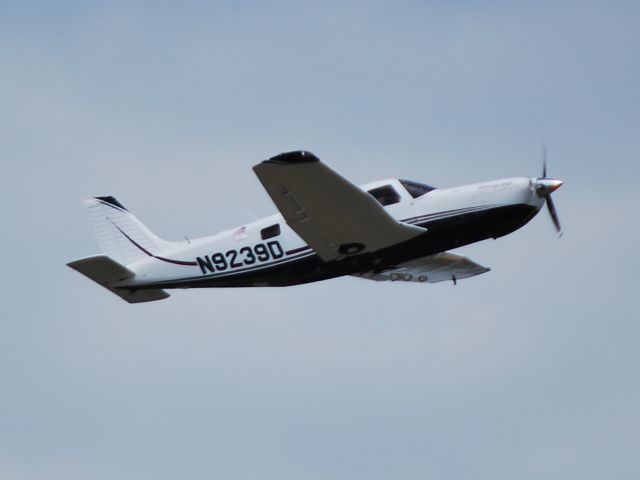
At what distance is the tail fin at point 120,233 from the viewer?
2941 cm

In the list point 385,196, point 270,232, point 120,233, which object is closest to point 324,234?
point 385,196

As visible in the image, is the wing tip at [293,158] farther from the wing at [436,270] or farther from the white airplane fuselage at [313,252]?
the wing at [436,270]

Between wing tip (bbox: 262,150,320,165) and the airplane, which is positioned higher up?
wing tip (bbox: 262,150,320,165)

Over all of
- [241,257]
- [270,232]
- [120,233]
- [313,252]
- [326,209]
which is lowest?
[313,252]

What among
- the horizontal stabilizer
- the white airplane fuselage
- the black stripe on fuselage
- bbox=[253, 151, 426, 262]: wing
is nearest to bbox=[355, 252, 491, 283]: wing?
the black stripe on fuselage

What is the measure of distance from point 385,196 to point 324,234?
5.88ft

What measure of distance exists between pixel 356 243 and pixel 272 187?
2705 millimetres

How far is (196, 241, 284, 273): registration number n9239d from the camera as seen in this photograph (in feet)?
88.4

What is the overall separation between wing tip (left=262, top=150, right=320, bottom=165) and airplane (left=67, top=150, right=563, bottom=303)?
0.8 inches

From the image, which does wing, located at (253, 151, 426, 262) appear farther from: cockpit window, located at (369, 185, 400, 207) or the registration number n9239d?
the registration number n9239d

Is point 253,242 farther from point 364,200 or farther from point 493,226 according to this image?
point 493,226

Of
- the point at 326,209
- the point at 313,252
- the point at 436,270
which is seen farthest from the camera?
the point at 436,270

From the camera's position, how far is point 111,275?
28281 mm

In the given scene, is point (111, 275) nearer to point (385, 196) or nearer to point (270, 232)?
point (270, 232)
